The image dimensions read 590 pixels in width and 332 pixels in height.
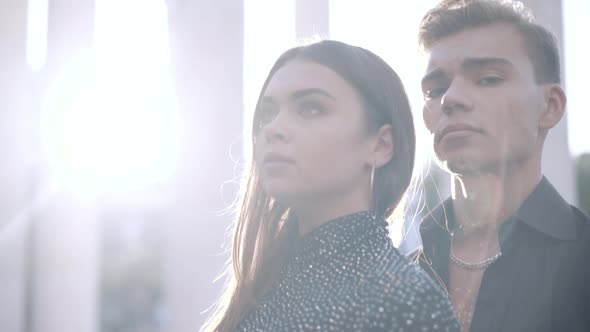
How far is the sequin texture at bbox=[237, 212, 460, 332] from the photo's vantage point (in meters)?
1.90

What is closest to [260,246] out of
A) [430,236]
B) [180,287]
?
[430,236]

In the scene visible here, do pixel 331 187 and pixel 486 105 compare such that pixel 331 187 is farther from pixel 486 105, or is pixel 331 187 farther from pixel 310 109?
pixel 486 105

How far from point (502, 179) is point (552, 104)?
352mm

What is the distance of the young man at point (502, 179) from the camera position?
219 centimetres

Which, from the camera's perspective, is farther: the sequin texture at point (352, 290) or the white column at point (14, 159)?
the white column at point (14, 159)

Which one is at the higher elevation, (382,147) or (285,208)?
(382,147)

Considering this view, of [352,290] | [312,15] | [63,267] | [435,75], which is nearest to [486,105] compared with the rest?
[435,75]

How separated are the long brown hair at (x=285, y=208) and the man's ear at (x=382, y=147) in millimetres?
19

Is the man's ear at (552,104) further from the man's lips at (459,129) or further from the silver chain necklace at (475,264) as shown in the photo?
the silver chain necklace at (475,264)

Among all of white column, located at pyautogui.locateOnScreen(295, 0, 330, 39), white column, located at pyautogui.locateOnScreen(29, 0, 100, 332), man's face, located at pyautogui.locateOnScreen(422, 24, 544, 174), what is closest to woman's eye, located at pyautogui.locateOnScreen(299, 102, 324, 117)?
man's face, located at pyautogui.locateOnScreen(422, 24, 544, 174)

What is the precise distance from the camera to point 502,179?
2.37 metres

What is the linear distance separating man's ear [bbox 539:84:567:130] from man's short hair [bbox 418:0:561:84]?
0.04m

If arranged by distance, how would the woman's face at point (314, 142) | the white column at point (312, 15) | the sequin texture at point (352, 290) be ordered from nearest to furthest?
the sequin texture at point (352, 290) < the woman's face at point (314, 142) < the white column at point (312, 15)

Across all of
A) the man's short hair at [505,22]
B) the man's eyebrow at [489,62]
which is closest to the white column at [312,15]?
the man's short hair at [505,22]
